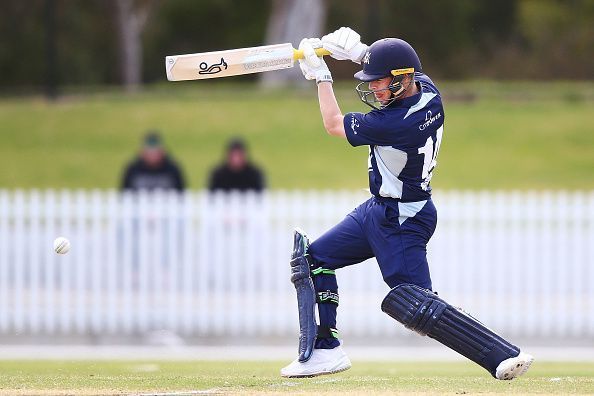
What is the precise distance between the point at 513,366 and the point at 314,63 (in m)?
2.10

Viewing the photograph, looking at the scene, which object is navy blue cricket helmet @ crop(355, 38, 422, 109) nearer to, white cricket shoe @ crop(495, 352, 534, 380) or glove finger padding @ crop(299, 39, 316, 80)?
glove finger padding @ crop(299, 39, 316, 80)

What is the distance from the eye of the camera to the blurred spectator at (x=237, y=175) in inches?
533

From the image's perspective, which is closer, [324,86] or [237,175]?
[324,86]

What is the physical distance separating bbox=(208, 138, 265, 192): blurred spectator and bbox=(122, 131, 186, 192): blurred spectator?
425 millimetres

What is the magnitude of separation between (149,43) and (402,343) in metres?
30.4

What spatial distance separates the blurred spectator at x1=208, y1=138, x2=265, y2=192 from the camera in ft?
44.4

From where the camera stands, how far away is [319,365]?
705 centimetres

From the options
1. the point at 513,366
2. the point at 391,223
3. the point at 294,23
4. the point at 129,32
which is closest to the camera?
the point at 513,366

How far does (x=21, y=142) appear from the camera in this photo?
22.0m

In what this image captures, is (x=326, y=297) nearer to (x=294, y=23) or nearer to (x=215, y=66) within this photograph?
(x=215, y=66)

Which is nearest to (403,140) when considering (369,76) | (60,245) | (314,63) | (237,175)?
(369,76)

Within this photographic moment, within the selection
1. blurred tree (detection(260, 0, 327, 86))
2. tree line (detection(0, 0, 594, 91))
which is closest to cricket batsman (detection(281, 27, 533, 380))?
blurred tree (detection(260, 0, 327, 86))

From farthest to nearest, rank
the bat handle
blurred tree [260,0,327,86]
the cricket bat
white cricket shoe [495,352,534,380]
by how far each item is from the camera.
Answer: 1. blurred tree [260,0,327,86]
2. the cricket bat
3. the bat handle
4. white cricket shoe [495,352,534,380]

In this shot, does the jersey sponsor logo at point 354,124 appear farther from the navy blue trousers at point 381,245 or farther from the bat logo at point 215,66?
the bat logo at point 215,66
